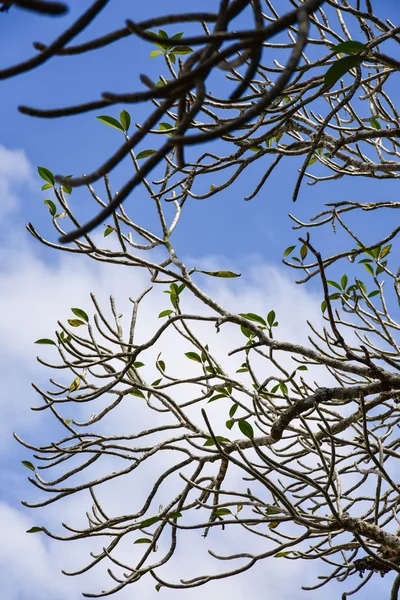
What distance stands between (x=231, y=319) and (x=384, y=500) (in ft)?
3.47

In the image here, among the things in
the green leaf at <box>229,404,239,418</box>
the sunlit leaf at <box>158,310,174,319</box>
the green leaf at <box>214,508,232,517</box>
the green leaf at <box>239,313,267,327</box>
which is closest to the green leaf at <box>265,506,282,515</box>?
the green leaf at <box>214,508,232,517</box>

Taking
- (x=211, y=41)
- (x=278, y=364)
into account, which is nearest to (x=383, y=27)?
(x=278, y=364)

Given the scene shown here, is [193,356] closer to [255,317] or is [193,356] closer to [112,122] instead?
[255,317]

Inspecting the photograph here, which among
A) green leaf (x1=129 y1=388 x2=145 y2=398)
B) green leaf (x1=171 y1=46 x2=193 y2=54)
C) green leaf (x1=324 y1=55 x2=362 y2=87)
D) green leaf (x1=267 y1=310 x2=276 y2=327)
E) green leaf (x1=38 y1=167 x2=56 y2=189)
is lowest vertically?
green leaf (x1=324 y1=55 x2=362 y2=87)

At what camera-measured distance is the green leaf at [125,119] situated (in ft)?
7.46

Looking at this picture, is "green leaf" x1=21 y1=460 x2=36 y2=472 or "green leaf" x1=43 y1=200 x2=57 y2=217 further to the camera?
"green leaf" x1=21 y1=460 x2=36 y2=472

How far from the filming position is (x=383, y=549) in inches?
84.0

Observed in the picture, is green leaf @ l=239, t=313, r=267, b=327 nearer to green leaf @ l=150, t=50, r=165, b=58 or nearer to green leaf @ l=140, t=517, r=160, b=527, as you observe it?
green leaf @ l=140, t=517, r=160, b=527

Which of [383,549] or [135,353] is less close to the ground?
[135,353]

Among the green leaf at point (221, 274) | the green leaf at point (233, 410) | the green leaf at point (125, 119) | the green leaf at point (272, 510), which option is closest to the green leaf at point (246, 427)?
the green leaf at point (272, 510)

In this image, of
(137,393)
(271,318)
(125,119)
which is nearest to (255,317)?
(271,318)

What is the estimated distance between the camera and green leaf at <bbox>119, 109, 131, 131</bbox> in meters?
2.27

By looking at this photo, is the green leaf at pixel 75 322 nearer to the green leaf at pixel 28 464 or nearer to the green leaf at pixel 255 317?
the green leaf at pixel 28 464

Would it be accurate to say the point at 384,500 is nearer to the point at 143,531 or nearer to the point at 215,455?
the point at 215,455
